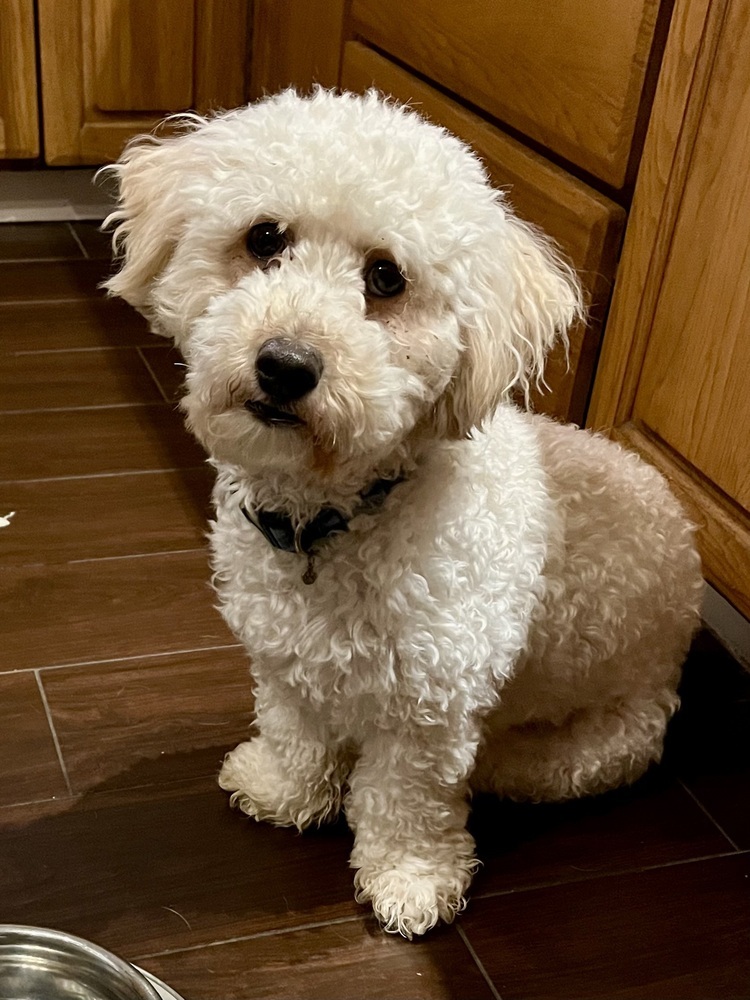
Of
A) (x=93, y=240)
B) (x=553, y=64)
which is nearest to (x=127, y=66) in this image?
(x=93, y=240)

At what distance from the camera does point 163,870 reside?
1224 mm

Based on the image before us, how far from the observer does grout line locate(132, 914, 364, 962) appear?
1.14m

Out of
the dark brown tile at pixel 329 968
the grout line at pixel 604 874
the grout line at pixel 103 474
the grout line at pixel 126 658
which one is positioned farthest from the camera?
the grout line at pixel 103 474

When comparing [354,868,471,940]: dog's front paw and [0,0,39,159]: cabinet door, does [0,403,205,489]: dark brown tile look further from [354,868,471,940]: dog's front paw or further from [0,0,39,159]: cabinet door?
[354,868,471,940]: dog's front paw

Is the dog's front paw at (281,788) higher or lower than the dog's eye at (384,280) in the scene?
lower

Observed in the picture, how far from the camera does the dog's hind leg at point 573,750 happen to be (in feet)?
4.28

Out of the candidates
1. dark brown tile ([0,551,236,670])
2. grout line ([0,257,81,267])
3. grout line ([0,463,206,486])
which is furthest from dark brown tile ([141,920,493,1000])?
grout line ([0,257,81,267])

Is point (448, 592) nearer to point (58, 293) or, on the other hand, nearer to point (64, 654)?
point (64, 654)

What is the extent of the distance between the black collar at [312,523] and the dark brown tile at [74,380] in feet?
3.42

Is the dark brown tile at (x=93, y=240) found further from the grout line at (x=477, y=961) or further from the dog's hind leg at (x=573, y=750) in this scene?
the grout line at (x=477, y=961)

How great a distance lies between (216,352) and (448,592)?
310mm

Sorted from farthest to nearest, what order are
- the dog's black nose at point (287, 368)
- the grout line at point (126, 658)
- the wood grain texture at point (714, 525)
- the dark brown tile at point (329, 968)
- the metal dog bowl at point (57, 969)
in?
the grout line at point (126, 658) < the wood grain texture at point (714, 525) < the dark brown tile at point (329, 968) < the metal dog bowl at point (57, 969) < the dog's black nose at point (287, 368)

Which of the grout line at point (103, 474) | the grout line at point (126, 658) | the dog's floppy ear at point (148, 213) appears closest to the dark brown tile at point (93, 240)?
the grout line at point (103, 474)

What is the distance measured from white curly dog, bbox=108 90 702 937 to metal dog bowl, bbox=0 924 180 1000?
289 millimetres
